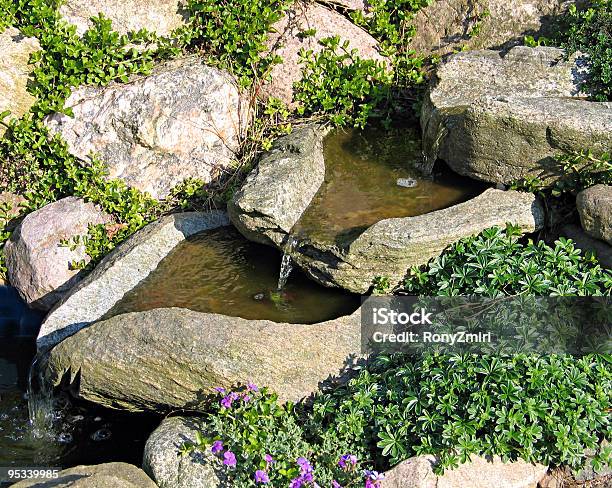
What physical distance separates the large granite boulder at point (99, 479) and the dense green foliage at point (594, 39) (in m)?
4.74

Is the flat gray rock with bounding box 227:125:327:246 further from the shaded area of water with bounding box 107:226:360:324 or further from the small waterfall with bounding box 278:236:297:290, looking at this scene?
the shaded area of water with bounding box 107:226:360:324

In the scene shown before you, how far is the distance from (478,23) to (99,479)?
567 centimetres

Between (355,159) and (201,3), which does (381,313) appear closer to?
(355,159)

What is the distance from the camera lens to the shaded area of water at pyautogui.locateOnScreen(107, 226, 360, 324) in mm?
5891

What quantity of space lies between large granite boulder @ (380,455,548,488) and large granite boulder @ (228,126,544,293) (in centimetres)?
151

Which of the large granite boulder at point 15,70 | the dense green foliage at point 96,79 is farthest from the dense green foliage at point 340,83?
the large granite boulder at point 15,70

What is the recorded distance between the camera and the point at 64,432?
5988 millimetres

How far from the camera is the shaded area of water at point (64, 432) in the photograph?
18.7ft

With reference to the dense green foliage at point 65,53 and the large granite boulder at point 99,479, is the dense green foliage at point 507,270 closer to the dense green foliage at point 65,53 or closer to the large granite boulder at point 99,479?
the large granite boulder at point 99,479

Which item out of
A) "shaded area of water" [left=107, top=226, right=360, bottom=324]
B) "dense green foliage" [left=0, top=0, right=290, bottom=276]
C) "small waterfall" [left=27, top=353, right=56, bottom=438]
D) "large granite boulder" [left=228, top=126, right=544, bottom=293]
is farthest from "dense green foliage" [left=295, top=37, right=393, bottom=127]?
"small waterfall" [left=27, top=353, right=56, bottom=438]

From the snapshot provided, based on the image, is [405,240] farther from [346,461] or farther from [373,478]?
[373,478]

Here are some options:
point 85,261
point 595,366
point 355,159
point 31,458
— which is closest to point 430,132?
point 355,159

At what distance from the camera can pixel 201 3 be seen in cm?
783

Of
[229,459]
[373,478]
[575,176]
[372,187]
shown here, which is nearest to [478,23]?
[372,187]
